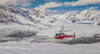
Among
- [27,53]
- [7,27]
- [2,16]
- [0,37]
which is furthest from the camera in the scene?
[2,16]

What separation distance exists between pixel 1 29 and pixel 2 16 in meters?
3.45

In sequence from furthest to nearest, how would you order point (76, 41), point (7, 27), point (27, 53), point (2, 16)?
point (2, 16)
point (7, 27)
point (76, 41)
point (27, 53)

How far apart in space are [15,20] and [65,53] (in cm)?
1451

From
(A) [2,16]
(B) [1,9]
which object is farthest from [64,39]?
(B) [1,9]

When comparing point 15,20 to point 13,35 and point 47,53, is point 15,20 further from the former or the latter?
point 47,53

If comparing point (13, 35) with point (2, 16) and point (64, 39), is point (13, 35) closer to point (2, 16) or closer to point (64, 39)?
point (2, 16)

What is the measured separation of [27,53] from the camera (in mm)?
9133

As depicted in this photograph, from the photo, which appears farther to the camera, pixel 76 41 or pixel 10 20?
pixel 10 20

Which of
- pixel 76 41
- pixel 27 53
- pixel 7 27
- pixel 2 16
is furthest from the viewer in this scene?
pixel 2 16

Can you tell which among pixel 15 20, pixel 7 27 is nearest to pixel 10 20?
pixel 15 20

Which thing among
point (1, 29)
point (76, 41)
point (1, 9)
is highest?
point (1, 9)

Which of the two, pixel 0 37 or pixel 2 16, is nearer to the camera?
pixel 0 37

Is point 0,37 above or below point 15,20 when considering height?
below

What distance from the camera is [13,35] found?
18453mm
